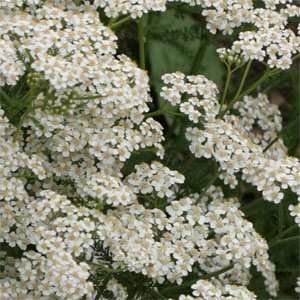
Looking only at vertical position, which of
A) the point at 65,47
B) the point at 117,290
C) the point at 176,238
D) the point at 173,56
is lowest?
the point at 117,290

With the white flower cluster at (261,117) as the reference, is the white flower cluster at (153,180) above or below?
below

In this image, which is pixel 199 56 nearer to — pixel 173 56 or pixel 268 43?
pixel 268 43

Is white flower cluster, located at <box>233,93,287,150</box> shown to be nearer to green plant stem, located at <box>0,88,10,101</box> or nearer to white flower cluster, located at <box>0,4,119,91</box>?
white flower cluster, located at <box>0,4,119,91</box>

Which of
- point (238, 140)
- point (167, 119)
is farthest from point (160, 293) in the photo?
point (167, 119)

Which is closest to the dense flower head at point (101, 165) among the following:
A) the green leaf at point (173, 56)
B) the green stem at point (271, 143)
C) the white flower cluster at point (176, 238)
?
the white flower cluster at point (176, 238)

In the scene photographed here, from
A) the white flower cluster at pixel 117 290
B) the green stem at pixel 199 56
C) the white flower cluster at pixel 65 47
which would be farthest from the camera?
the green stem at pixel 199 56

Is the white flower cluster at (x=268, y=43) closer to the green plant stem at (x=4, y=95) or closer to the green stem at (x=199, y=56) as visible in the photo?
the green stem at (x=199, y=56)

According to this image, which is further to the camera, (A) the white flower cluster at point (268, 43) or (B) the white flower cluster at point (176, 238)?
(A) the white flower cluster at point (268, 43)

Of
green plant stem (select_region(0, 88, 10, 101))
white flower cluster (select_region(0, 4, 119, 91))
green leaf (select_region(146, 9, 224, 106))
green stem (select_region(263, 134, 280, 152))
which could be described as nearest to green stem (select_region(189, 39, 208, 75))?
green leaf (select_region(146, 9, 224, 106))

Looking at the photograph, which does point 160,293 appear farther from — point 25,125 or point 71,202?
point 25,125

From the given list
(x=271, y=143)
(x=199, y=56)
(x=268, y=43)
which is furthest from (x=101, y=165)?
(x=199, y=56)

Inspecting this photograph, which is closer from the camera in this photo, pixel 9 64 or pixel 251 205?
pixel 9 64
